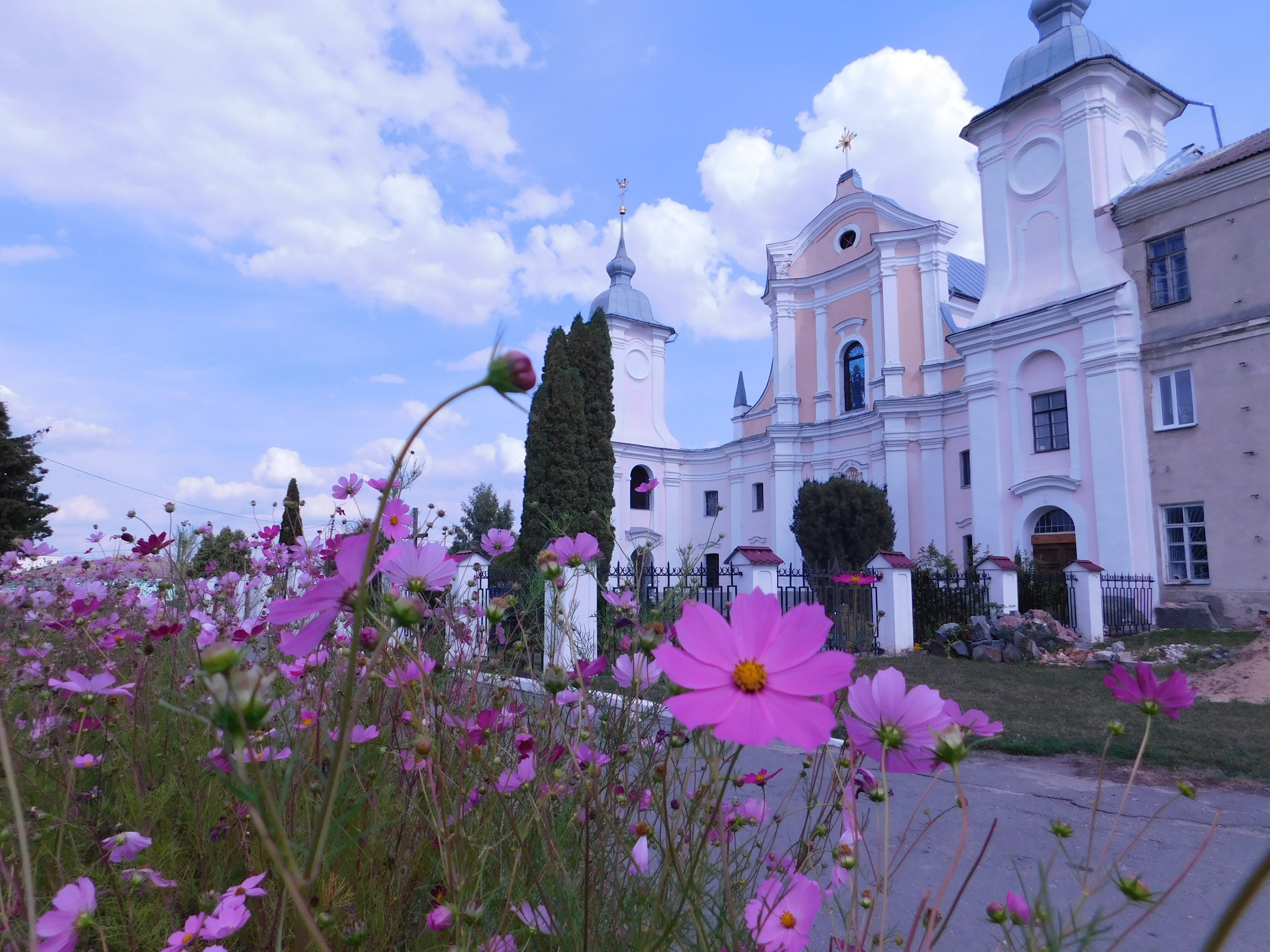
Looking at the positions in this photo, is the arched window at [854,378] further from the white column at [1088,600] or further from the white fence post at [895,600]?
the white fence post at [895,600]

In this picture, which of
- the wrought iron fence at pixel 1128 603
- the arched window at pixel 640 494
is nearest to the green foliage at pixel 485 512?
the arched window at pixel 640 494

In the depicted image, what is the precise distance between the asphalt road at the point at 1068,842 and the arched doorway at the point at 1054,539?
1026cm

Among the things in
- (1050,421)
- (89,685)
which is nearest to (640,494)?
A: (1050,421)

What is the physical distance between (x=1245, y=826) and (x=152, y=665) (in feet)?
14.1

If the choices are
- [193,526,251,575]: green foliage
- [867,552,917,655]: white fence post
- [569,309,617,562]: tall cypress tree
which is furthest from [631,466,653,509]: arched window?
[193,526,251,575]: green foliage

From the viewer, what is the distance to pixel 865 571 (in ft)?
32.3

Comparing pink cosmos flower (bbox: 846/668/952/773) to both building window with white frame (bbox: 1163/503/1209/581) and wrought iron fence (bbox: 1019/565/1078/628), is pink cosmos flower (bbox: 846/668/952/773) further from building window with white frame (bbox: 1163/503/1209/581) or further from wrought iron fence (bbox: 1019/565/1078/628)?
building window with white frame (bbox: 1163/503/1209/581)

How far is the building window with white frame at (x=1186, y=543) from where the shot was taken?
11.7m

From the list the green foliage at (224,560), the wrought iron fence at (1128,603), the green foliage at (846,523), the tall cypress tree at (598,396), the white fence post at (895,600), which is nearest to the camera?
the green foliage at (224,560)

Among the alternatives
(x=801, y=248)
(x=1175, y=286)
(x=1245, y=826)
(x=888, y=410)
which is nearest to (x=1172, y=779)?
(x=1245, y=826)

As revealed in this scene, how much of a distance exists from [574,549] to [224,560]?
3.40 metres

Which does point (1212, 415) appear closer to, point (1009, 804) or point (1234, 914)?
point (1009, 804)

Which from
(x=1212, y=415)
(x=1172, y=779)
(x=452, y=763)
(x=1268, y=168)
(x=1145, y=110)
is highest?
(x=1145, y=110)

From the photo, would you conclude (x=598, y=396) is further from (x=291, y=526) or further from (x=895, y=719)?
(x=895, y=719)
